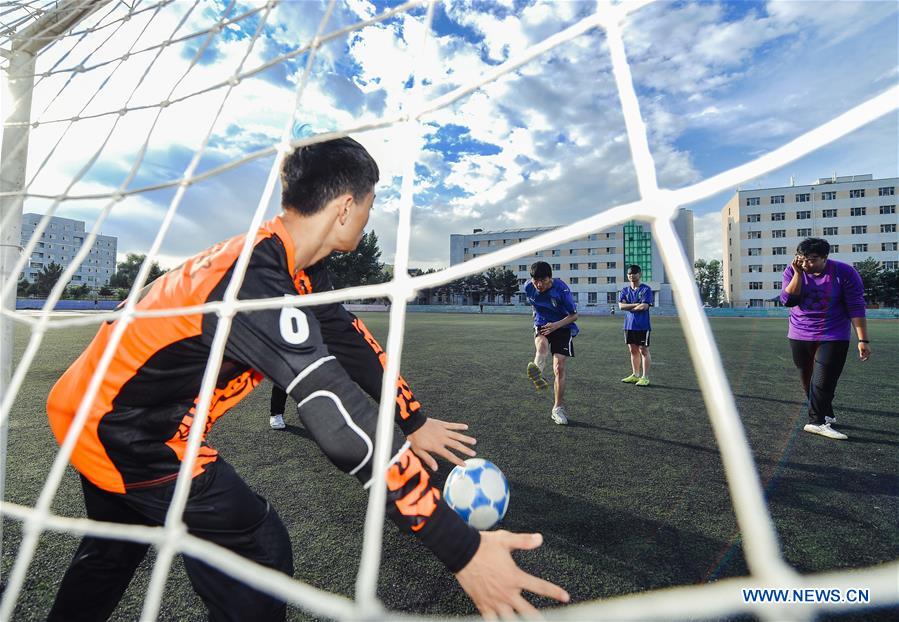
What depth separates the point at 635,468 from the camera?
10.1 feet

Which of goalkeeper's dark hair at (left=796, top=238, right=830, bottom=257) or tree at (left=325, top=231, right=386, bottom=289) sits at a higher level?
tree at (left=325, top=231, right=386, bottom=289)

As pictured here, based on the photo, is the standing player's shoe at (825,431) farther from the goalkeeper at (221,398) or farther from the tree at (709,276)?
the tree at (709,276)

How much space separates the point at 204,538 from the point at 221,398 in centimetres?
42

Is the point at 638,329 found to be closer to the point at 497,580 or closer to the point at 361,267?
the point at 497,580

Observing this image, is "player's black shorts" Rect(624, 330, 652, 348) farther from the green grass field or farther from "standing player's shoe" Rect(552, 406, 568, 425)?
"standing player's shoe" Rect(552, 406, 568, 425)

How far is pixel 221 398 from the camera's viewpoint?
146cm

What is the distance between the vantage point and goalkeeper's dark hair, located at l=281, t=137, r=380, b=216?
136 cm

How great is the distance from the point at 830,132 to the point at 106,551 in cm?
217

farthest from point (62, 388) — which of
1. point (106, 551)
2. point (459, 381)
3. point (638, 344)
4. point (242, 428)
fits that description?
point (638, 344)

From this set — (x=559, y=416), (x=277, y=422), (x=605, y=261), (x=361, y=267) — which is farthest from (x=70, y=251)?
(x=559, y=416)

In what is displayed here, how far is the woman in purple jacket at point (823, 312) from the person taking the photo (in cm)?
367

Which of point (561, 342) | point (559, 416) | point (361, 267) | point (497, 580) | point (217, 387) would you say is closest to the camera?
point (497, 580)

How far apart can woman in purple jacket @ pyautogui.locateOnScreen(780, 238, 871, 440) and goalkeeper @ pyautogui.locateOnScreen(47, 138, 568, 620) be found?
3995 millimetres

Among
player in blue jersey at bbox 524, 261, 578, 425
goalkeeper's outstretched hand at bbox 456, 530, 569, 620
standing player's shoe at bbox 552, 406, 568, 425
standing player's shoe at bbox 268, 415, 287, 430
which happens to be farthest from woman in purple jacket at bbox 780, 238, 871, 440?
standing player's shoe at bbox 268, 415, 287, 430
